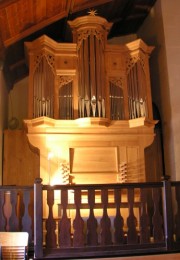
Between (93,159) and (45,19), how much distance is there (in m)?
2.75

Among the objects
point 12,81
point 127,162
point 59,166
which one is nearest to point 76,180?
point 59,166

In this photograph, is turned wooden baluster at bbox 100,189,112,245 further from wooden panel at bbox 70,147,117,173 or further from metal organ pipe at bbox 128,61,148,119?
metal organ pipe at bbox 128,61,148,119

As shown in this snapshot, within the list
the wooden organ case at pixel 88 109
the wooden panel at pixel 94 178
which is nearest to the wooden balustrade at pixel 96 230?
the wooden panel at pixel 94 178

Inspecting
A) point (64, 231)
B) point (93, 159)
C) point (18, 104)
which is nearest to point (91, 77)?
point (93, 159)

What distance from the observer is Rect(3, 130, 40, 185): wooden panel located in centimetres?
782

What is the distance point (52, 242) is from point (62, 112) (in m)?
3.02

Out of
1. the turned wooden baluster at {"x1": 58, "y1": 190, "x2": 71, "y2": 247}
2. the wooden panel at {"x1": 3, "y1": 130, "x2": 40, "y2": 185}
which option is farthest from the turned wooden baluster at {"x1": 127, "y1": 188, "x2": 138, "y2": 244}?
the wooden panel at {"x1": 3, "y1": 130, "x2": 40, "y2": 185}

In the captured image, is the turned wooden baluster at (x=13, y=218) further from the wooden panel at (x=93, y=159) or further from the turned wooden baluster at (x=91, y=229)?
the wooden panel at (x=93, y=159)

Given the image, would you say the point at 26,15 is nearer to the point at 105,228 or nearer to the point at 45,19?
the point at 45,19

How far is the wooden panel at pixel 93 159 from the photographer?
24.1 feet

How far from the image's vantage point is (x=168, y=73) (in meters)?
7.80

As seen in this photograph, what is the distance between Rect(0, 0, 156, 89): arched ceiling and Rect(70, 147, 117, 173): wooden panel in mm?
2342

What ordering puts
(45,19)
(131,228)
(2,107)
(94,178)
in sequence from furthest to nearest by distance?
(2,107) < (94,178) < (45,19) < (131,228)

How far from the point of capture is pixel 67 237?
5035 millimetres
